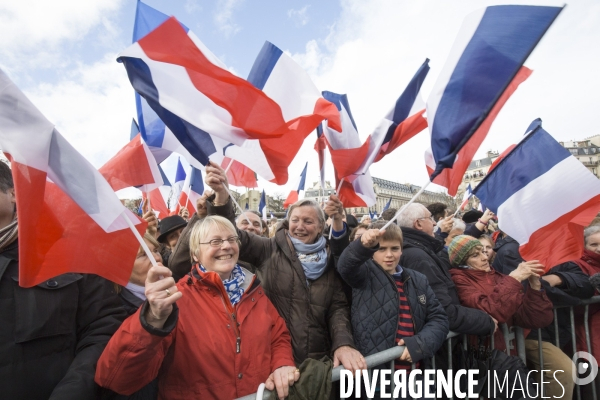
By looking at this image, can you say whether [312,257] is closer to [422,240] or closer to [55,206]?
[422,240]

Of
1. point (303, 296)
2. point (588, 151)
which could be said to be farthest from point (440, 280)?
point (588, 151)

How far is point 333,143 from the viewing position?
3514mm

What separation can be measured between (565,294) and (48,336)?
4.01 metres

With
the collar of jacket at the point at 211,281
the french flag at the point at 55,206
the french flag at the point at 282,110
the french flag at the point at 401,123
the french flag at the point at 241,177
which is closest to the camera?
the french flag at the point at 55,206

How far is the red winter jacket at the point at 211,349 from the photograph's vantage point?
5.65 ft

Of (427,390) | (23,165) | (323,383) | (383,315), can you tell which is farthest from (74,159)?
(427,390)

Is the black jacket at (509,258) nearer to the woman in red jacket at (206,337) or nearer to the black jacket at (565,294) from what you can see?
the black jacket at (565,294)

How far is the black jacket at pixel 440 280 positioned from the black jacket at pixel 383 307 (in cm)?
21

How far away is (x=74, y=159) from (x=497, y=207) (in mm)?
3170

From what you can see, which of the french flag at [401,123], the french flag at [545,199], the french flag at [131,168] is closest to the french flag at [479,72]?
the french flag at [545,199]

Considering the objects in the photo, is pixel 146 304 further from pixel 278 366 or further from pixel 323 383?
pixel 323 383

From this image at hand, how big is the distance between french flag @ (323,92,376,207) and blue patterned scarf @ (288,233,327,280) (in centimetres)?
88

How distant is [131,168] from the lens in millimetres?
3500

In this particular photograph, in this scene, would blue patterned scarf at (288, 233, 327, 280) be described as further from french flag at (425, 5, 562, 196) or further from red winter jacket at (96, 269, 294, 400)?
french flag at (425, 5, 562, 196)
